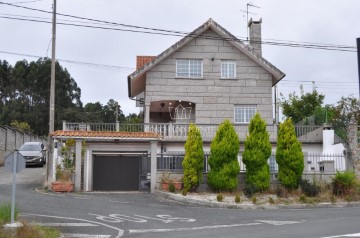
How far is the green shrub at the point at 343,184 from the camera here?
19.9m

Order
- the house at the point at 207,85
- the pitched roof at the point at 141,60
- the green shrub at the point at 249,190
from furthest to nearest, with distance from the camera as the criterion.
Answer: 1. the pitched roof at the point at 141,60
2. the house at the point at 207,85
3. the green shrub at the point at 249,190

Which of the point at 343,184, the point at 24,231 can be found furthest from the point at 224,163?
the point at 24,231

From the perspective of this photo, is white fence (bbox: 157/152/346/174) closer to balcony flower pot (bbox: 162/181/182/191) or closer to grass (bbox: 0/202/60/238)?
balcony flower pot (bbox: 162/181/182/191)

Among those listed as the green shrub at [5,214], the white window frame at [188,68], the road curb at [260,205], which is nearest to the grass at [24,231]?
the green shrub at [5,214]

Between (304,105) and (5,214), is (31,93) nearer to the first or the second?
(304,105)

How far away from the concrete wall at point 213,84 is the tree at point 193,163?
6273 millimetres

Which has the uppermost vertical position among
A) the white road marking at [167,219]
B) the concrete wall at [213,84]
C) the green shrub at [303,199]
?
the concrete wall at [213,84]

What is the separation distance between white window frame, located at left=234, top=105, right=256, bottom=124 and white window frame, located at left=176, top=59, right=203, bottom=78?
289 cm

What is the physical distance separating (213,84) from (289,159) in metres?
8.34

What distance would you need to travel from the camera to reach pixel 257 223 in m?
14.0

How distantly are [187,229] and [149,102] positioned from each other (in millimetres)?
15281

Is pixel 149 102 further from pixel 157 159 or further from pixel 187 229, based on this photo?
pixel 187 229

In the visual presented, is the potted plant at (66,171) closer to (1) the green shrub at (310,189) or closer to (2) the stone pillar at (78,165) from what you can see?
(2) the stone pillar at (78,165)

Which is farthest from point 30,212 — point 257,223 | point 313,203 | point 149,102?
point 149,102
